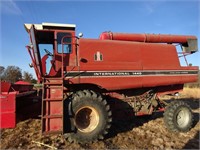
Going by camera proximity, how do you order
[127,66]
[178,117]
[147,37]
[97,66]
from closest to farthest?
[97,66] → [127,66] → [178,117] → [147,37]

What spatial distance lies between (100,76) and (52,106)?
1.74 metres

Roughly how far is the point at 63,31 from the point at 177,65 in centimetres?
451

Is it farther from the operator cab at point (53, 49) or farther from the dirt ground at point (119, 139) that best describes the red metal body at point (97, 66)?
the dirt ground at point (119, 139)

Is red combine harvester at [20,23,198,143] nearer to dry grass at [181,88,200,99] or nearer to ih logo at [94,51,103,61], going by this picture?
ih logo at [94,51,103,61]

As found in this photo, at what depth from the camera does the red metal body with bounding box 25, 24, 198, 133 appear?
5.95 m

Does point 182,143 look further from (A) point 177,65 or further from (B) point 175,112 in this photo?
(A) point 177,65

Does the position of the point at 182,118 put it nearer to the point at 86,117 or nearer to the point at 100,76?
the point at 100,76

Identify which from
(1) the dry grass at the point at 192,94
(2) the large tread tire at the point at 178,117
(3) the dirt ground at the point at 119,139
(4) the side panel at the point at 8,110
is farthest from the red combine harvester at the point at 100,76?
(1) the dry grass at the point at 192,94

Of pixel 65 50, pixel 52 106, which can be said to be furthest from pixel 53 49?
pixel 52 106

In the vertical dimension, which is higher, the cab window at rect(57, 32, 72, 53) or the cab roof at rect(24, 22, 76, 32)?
the cab roof at rect(24, 22, 76, 32)

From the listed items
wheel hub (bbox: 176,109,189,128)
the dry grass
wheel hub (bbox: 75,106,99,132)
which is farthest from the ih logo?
the dry grass

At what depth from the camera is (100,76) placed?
263 inches

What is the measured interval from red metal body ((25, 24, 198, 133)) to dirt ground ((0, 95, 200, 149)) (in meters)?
0.57

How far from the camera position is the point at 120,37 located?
26.4ft
